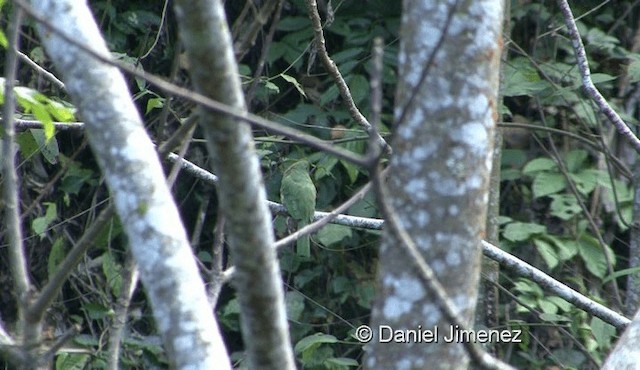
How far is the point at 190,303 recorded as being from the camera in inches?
45.2

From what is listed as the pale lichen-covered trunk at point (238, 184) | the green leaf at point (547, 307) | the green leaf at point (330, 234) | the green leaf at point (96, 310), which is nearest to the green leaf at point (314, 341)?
the green leaf at point (330, 234)

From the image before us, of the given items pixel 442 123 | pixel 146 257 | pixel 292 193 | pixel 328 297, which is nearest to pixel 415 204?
pixel 442 123

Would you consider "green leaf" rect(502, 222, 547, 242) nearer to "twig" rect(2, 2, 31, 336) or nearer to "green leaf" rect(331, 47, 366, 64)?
"green leaf" rect(331, 47, 366, 64)

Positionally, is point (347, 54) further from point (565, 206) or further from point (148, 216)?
point (148, 216)

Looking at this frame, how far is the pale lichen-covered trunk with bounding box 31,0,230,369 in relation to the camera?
1.14m

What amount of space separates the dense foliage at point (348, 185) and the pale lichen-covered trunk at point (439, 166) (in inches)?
74.6

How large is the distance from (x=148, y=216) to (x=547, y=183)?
2493 mm

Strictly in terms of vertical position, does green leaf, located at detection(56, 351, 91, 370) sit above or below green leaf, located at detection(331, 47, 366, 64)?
below

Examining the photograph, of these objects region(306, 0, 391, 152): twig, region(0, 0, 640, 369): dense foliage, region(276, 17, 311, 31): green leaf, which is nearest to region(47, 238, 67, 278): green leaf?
region(0, 0, 640, 369): dense foliage

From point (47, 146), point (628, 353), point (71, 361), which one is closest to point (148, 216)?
→ point (628, 353)

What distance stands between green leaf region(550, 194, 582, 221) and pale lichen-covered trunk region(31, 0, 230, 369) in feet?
7.92

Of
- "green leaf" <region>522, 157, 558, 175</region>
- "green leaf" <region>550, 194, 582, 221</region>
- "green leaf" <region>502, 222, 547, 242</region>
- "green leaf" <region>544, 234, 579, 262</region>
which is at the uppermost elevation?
"green leaf" <region>522, 157, 558, 175</region>

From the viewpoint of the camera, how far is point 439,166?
1109 mm

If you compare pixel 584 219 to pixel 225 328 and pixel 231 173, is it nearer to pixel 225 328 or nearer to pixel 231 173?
pixel 225 328
